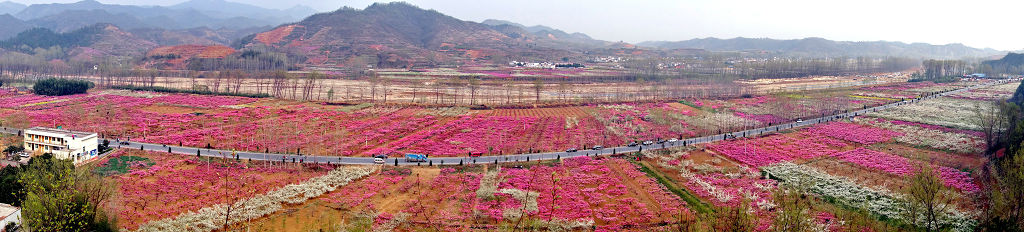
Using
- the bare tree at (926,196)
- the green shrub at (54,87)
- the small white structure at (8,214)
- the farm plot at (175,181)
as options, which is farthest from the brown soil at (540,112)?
the green shrub at (54,87)

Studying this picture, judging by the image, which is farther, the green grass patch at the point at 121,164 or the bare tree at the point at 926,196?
the green grass patch at the point at 121,164

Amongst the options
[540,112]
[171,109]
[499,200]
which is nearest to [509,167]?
[499,200]

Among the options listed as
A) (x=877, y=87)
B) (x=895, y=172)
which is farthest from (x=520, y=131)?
(x=877, y=87)

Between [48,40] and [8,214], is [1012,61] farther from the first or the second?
[48,40]

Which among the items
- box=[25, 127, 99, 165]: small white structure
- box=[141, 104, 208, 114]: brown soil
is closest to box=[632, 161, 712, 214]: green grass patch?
box=[25, 127, 99, 165]: small white structure

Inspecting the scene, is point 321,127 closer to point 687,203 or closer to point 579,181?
point 579,181

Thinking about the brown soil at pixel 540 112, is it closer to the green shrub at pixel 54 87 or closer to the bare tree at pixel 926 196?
the bare tree at pixel 926 196
